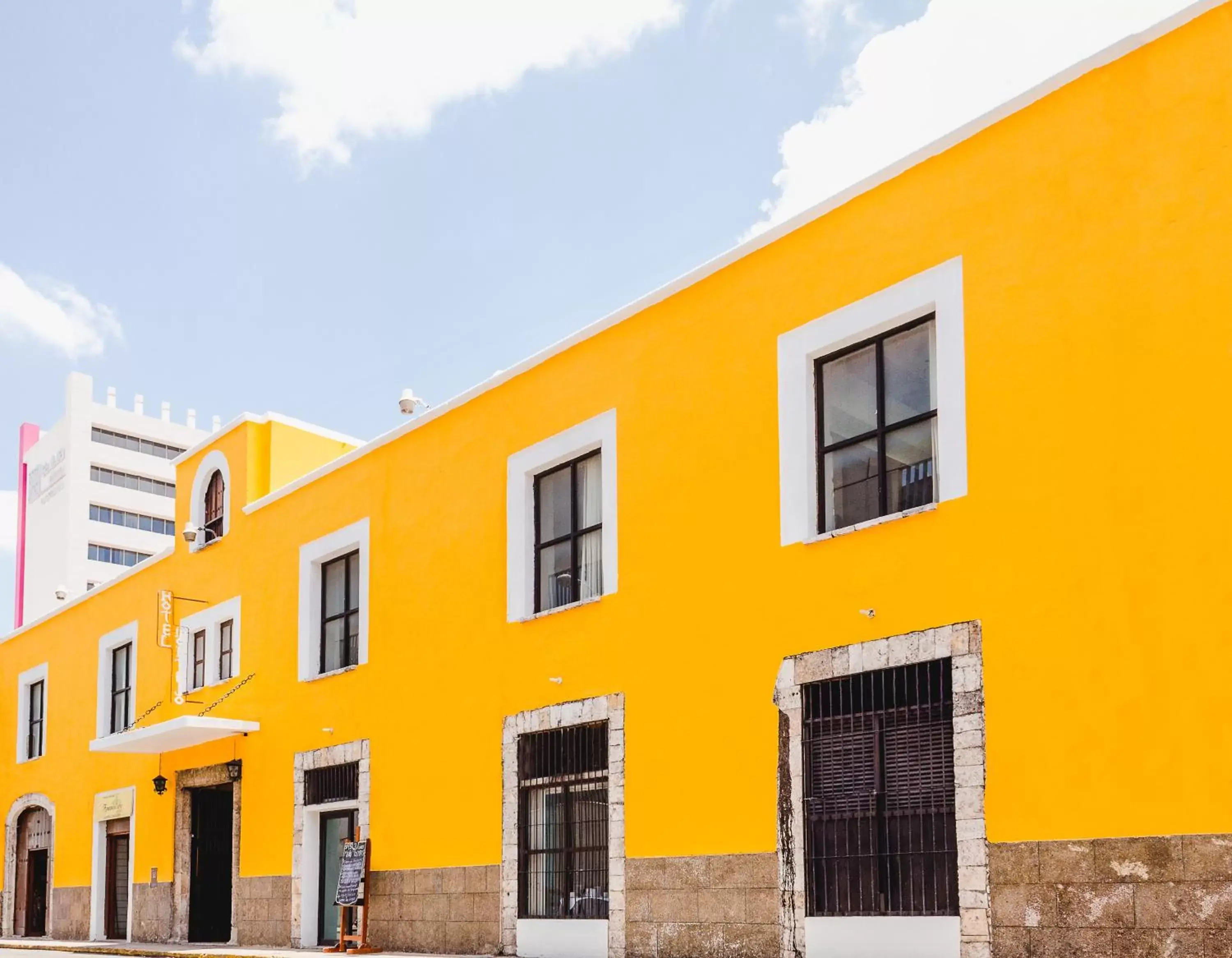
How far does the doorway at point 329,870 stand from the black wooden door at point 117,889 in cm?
674

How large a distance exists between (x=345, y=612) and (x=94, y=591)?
9476 mm

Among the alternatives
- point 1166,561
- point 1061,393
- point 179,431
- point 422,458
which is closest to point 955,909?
point 1166,561

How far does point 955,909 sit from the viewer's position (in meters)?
10.4

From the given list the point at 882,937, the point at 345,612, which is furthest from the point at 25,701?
the point at 882,937

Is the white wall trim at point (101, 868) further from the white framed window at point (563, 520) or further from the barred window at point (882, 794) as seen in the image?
the barred window at point (882, 794)

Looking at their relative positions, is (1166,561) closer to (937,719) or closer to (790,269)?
(937,719)

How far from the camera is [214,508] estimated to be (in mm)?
22703

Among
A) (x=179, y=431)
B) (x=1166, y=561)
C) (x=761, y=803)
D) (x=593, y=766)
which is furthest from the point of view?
(x=179, y=431)

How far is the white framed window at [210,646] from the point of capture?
21219 mm

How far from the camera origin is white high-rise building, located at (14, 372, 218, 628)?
75875mm

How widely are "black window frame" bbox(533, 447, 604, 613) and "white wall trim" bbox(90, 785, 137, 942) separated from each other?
11.0 meters

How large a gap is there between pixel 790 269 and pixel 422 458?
645cm

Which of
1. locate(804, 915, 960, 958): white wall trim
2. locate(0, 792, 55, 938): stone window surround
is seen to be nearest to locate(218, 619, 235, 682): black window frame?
locate(0, 792, 55, 938): stone window surround

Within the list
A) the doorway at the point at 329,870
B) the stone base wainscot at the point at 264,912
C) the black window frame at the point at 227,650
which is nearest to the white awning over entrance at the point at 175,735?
the black window frame at the point at 227,650
